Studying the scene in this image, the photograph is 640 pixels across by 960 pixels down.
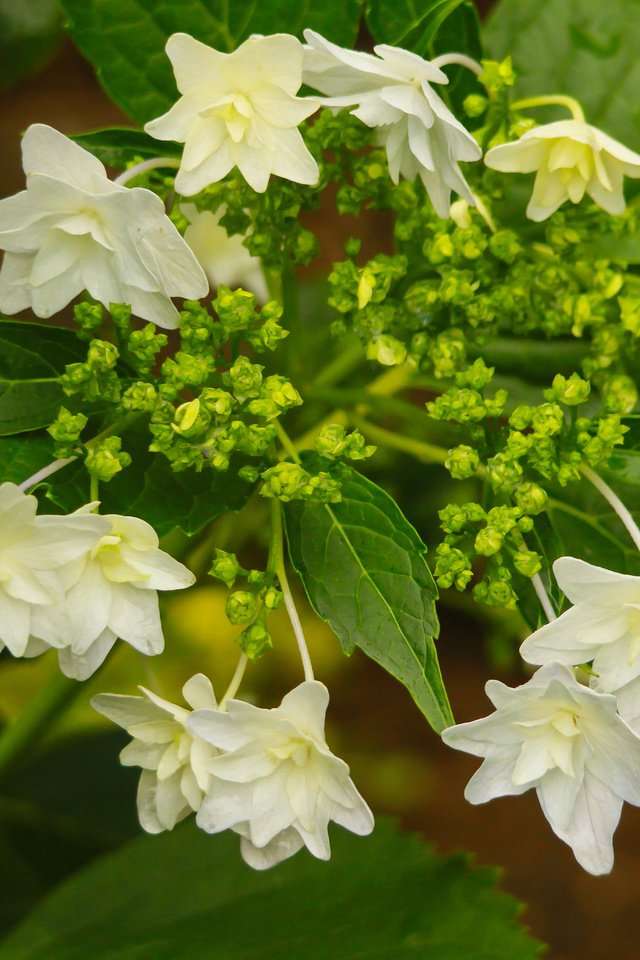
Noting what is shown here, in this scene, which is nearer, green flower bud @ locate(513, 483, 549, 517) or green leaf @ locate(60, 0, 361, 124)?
green flower bud @ locate(513, 483, 549, 517)

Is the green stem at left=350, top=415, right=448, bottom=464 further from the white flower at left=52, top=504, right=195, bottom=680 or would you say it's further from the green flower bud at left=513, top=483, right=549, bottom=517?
the white flower at left=52, top=504, right=195, bottom=680

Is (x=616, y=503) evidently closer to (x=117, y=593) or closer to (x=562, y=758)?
(x=562, y=758)

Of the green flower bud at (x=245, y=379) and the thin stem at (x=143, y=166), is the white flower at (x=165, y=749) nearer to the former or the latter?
the green flower bud at (x=245, y=379)

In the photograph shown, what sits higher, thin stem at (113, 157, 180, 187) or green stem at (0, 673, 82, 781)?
thin stem at (113, 157, 180, 187)

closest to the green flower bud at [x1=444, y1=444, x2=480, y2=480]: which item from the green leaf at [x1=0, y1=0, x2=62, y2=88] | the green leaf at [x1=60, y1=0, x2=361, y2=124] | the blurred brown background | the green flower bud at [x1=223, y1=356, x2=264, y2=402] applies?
the green flower bud at [x1=223, y1=356, x2=264, y2=402]

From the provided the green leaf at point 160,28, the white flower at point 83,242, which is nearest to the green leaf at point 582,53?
the green leaf at point 160,28

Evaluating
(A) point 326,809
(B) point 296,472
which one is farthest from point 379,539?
(A) point 326,809
